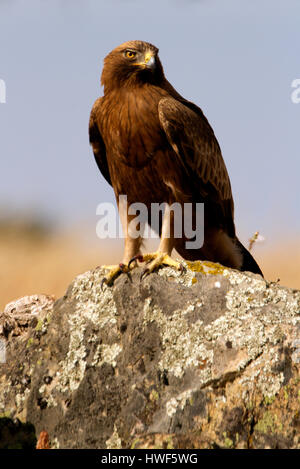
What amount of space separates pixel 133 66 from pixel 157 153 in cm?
88

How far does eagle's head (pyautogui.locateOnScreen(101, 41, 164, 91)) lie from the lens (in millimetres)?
6066

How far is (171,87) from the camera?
252 inches

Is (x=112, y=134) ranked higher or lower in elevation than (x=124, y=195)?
higher

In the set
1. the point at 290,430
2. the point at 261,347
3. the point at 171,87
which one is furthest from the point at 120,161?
the point at 290,430

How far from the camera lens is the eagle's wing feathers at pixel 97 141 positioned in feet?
20.4

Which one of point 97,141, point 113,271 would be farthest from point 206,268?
point 97,141

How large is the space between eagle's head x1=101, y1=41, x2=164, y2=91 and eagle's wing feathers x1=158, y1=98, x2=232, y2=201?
328 millimetres

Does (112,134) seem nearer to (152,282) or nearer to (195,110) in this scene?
(195,110)

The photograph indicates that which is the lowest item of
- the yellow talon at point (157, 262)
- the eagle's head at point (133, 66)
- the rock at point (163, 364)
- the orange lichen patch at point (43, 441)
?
the orange lichen patch at point (43, 441)

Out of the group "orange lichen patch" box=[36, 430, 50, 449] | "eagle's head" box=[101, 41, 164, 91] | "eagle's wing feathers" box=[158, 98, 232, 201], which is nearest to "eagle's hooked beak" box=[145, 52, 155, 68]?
"eagle's head" box=[101, 41, 164, 91]

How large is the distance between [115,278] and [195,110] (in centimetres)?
230

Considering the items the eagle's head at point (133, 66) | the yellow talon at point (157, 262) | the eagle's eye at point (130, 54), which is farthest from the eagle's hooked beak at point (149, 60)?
the yellow talon at point (157, 262)

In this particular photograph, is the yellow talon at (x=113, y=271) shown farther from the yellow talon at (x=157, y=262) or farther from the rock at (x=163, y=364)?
the yellow talon at (x=157, y=262)
